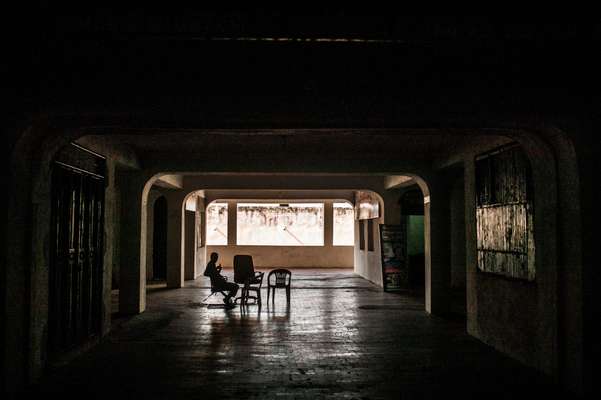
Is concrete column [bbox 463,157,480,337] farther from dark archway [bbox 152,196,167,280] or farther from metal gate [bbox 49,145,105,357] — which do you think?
dark archway [bbox 152,196,167,280]

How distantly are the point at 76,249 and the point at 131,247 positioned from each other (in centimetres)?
302

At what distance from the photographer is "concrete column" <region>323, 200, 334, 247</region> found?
21.4 meters

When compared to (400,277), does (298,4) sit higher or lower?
higher

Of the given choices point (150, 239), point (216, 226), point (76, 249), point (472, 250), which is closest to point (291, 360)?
point (76, 249)

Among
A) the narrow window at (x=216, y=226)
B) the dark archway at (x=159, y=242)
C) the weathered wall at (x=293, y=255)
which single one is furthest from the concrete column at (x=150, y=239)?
the narrow window at (x=216, y=226)

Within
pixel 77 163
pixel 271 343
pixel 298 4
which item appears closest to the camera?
pixel 298 4

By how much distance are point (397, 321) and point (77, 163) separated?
17.2 feet

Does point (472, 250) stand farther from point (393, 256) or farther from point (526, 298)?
point (393, 256)

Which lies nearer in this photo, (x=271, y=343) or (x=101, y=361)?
(x=101, y=361)

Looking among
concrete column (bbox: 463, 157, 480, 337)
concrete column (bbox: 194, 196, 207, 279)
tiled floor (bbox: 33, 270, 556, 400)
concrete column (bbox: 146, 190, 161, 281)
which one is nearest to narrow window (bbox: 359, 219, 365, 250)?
concrete column (bbox: 194, 196, 207, 279)

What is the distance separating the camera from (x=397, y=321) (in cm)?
849

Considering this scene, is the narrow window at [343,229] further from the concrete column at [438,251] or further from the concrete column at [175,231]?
the concrete column at [438,251]

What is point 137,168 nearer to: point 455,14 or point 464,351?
point 464,351

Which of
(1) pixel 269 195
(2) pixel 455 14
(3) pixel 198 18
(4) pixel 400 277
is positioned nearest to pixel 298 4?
(3) pixel 198 18
